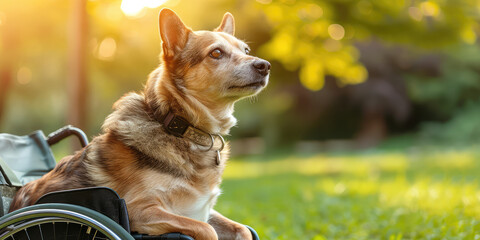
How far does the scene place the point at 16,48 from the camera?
11867mm

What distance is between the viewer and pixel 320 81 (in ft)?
38.9

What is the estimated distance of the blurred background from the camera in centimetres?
692

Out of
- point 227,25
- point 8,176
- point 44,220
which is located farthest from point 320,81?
point 44,220

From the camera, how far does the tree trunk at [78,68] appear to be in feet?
25.4

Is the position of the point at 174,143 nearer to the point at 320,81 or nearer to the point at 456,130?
the point at 320,81

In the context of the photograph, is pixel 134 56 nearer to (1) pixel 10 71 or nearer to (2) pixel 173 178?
(1) pixel 10 71

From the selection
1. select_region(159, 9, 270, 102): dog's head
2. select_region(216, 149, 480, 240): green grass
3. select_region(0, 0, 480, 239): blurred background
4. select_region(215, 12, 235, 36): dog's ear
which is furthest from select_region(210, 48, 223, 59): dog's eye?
select_region(0, 0, 480, 239): blurred background

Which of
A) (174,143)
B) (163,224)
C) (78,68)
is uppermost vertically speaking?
(78,68)

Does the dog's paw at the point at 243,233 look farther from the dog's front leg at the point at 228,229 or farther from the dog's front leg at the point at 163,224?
the dog's front leg at the point at 163,224

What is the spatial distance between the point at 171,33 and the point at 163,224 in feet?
4.07

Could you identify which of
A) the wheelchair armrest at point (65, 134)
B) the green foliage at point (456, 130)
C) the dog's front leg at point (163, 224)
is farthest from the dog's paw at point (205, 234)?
the green foliage at point (456, 130)

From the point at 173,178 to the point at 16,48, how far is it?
1049 cm

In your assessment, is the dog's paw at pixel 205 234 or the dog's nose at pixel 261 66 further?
the dog's nose at pixel 261 66

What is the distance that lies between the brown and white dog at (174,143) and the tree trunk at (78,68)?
4931mm
